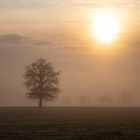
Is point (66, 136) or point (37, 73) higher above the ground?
point (37, 73)

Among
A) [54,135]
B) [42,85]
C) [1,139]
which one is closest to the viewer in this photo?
[1,139]

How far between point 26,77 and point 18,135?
85906 millimetres

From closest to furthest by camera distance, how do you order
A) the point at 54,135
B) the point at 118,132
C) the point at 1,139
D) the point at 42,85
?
the point at 1,139 < the point at 54,135 < the point at 118,132 < the point at 42,85

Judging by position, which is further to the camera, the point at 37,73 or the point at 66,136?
the point at 37,73

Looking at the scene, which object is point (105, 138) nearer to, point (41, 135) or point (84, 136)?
point (84, 136)

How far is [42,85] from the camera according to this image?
12219 centimetres

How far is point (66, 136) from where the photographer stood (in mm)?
37406

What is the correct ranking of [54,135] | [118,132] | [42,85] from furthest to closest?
1. [42,85]
2. [118,132]
3. [54,135]

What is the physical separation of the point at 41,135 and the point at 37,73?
84592 millimetres

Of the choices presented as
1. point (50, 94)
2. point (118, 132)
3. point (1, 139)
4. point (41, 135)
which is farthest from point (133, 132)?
point (50, 94)

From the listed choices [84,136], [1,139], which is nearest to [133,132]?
[84,136]

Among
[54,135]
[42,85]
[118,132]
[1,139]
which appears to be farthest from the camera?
[42,85]

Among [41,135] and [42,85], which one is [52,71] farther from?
[41,135]

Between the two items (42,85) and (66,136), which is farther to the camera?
(42,85)
